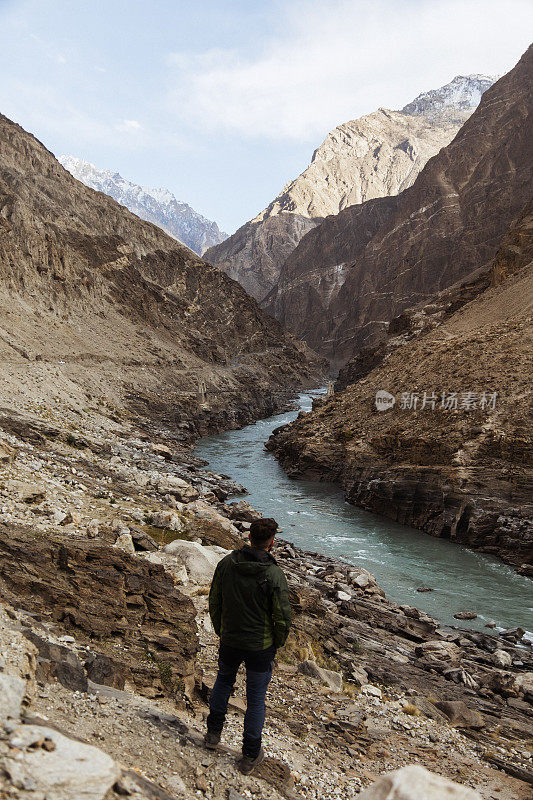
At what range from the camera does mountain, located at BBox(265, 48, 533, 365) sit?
9319 cm

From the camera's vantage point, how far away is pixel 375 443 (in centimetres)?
3181

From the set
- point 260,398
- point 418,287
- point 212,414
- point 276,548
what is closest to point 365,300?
point 418,287

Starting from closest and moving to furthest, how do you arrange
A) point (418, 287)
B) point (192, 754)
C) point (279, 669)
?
1. point (192, 754)
2. point (279, 669)
3. point (418, 287)

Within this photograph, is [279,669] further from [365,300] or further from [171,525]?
[365,300]

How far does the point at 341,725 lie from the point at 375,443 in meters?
25.4

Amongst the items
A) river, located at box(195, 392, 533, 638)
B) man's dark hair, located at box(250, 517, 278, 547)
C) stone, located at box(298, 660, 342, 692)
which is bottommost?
river, located at box(195, 392, 533, 638)

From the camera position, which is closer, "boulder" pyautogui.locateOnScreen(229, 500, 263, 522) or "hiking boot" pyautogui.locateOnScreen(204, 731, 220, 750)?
"hiking boot" pyautogui.locateOnScreen(204, 731, 220, 750)

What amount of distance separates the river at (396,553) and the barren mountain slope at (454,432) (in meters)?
1.08

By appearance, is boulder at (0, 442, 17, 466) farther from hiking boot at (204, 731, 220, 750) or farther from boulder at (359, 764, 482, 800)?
boulder at (359, 764, 482, 800)

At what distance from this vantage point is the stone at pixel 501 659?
13148mm

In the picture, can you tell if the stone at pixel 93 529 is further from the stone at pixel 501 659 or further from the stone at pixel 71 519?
the stone at pixel 501 659

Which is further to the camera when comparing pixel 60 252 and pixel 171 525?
pixel 60 252

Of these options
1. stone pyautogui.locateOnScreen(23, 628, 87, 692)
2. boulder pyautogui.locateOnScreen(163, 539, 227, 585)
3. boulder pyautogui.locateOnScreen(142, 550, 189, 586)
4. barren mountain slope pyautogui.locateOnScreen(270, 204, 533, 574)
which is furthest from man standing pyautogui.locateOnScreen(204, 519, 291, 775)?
barren mountain slope pyautogui.locateOnScreen(270, 204, 533, 574)
